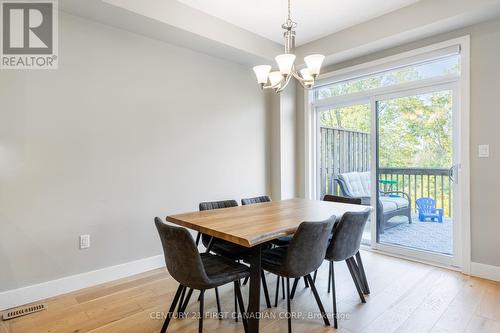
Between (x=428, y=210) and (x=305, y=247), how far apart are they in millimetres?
2251

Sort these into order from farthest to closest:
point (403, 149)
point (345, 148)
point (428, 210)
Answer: point (345, 148), point (403, 149), point (428, 210)

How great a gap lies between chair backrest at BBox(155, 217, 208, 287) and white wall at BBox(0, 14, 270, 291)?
140cm

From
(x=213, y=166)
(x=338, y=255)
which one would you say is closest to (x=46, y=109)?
Result: (x=213, y=166)

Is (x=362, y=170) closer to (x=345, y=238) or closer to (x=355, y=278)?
(x=355, y=278)

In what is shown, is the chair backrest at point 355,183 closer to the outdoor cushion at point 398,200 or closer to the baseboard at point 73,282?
the outdoor cushion at point 398,200

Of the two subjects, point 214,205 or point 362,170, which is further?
point 362,170

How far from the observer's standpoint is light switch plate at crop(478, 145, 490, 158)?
8.91 ft

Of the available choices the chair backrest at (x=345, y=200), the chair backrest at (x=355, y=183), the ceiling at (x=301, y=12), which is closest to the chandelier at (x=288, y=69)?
the ceiling at (x=301, y=12)

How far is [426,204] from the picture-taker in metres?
3.24

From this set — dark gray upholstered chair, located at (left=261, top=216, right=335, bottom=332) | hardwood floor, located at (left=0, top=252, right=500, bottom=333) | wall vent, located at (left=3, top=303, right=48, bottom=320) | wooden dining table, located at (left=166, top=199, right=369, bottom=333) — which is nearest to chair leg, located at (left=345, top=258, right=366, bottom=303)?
hardwood floor, located at (left=0, top=252, right=500, bottom=333)

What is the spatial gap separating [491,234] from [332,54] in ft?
8.37

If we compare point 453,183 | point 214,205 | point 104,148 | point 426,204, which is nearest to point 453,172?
point 453,183

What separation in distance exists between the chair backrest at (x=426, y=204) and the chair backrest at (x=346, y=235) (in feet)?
5.02

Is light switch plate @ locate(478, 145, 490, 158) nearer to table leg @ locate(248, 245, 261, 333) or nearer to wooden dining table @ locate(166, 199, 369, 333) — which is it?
wooden dining table @ locate(166, 199, 369, 333)
